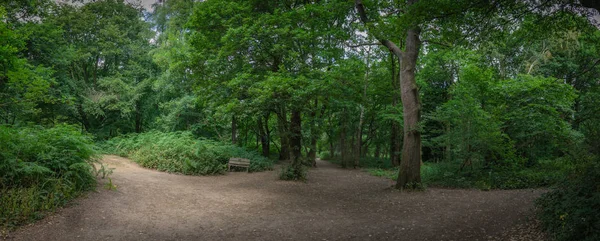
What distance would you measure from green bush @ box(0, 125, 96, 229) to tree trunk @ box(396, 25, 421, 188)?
932cm

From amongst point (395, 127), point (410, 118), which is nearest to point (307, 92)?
point (410, 118)

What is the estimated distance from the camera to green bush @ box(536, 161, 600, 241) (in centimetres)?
381

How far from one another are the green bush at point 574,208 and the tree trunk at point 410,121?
4.47m

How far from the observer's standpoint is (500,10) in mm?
5273

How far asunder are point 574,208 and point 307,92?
7.11 m

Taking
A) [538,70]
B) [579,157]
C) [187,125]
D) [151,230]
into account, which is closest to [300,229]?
[151,230]

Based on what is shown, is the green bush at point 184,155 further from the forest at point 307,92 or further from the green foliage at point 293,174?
the green foliage at point 293,174

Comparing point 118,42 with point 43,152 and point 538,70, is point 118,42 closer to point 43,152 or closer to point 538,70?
point 43,152

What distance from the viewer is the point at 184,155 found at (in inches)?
530

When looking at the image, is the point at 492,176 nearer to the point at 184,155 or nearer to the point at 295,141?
the point at 295,141

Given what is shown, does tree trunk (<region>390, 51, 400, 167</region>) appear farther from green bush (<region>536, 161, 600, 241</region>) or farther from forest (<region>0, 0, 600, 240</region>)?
green bush (<region>536, 161, 600, 241</region>)

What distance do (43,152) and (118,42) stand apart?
18082 millimetres

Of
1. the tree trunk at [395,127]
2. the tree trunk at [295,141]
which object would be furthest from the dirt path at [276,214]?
the tree trunk at [395,127]

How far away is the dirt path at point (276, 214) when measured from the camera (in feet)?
18.0
